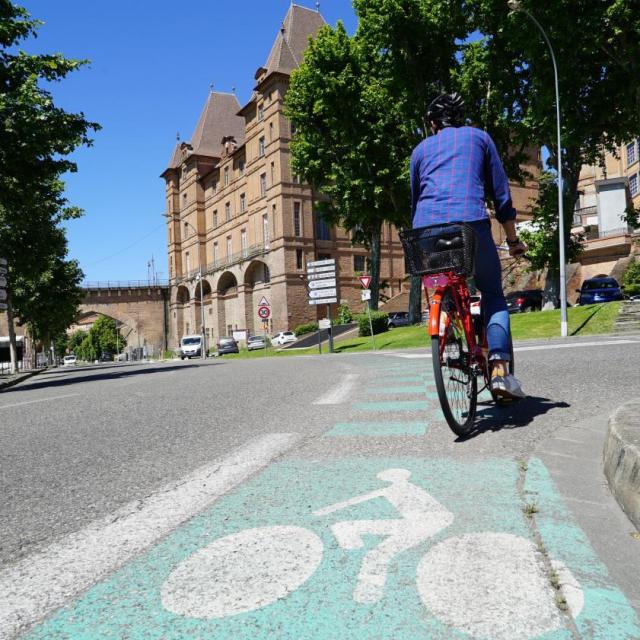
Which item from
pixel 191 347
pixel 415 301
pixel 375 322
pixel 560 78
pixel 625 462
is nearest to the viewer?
pixel 625 462

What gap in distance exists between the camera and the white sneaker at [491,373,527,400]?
14.3 ft

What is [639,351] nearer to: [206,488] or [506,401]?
[506,401]

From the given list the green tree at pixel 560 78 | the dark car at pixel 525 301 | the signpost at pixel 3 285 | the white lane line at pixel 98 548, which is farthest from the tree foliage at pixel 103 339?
the white lane line at pixel 98 548

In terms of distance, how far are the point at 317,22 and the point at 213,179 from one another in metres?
21.8

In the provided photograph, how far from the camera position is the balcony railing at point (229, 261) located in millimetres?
61575

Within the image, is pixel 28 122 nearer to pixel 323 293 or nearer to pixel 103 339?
pixel 323 293

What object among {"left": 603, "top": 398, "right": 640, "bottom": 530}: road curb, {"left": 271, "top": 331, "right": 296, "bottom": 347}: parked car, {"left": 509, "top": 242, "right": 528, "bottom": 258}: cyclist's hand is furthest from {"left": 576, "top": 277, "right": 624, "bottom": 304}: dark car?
{"left": 603, "top": 398, "right": 640, "bottom": 530}: road curb

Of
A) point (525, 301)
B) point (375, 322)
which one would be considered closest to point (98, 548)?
point (375, 322)

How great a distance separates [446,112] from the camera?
4.34m

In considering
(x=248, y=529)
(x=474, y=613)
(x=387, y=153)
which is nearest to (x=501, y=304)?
(x=248, y=529)

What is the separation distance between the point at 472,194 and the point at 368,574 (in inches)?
111

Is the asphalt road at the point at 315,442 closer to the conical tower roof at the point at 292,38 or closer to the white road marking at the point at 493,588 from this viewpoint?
the white road marking at the point at 493,588

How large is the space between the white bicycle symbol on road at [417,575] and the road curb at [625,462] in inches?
22.7

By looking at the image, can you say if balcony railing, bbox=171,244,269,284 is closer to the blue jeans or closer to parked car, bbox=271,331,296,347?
parked car, bbox=271,331,296,347
